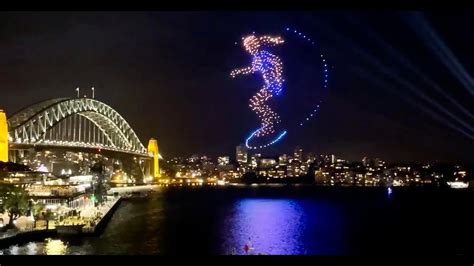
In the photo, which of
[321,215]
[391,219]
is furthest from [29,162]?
[391,219]

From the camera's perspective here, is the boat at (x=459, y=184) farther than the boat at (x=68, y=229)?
Yes

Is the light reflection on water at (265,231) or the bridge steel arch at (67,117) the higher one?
the bridge steel arch at (67,117)

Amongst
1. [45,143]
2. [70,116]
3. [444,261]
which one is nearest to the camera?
[444,261]

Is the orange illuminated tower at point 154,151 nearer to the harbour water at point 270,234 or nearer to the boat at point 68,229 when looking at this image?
the harbour water at point 270,234

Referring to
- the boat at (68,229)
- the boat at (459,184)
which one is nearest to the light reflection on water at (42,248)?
the boat at (68,229)

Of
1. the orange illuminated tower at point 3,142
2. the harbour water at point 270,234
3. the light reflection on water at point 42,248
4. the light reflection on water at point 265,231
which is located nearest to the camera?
the light reflection on water at point 42,248

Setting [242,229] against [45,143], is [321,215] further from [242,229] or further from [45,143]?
[45,143]

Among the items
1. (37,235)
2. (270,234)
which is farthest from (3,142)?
(270,234)

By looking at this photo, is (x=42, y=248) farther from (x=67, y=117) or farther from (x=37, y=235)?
(x=67, y=117)
